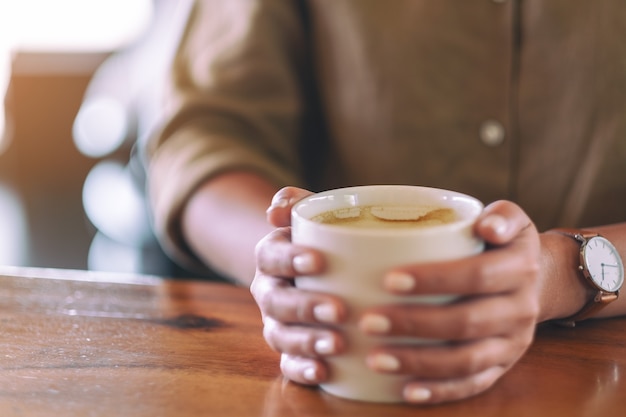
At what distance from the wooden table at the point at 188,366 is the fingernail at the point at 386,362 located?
3 centimetres

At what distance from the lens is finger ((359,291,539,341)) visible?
44 cm

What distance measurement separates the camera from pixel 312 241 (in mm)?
459

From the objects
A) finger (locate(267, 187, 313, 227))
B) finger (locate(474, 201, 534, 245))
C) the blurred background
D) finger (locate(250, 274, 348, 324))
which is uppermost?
finger (locate(474, 201, 534, 245))

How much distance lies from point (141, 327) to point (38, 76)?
304cm

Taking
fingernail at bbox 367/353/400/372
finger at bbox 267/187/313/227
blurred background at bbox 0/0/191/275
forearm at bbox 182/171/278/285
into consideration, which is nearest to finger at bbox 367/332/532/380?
fingernail at bbox 367/353/400/372

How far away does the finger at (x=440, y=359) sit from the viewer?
44cm

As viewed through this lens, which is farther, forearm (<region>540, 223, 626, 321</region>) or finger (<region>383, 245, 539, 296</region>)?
forearm (<region>540, 223, 626, 321</region>)

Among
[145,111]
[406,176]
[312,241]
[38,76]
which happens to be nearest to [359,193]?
[312,241]

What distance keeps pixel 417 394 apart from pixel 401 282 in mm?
73

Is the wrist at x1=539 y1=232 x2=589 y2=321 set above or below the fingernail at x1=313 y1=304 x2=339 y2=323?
below

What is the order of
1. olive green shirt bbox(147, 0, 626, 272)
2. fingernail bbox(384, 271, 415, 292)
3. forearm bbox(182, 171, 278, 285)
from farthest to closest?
1. olive green shirt bbox(147, 0, 626, 272)
2. forearm bbox(182, 171, 278, 285)
3. fingernail bbox(384, 271, 415, 292)

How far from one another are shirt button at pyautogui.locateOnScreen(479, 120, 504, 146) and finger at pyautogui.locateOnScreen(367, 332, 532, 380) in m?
0.54

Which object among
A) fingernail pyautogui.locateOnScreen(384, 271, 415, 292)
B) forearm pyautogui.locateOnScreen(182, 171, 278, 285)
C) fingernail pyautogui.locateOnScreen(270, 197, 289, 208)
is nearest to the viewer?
fingernail pyautogui.locateOnScreen(384, 271, 415, 292)

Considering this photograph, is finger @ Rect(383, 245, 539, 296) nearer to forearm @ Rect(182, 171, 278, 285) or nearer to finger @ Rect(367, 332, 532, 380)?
finger @ Rect(367, 332, 532, 380)
